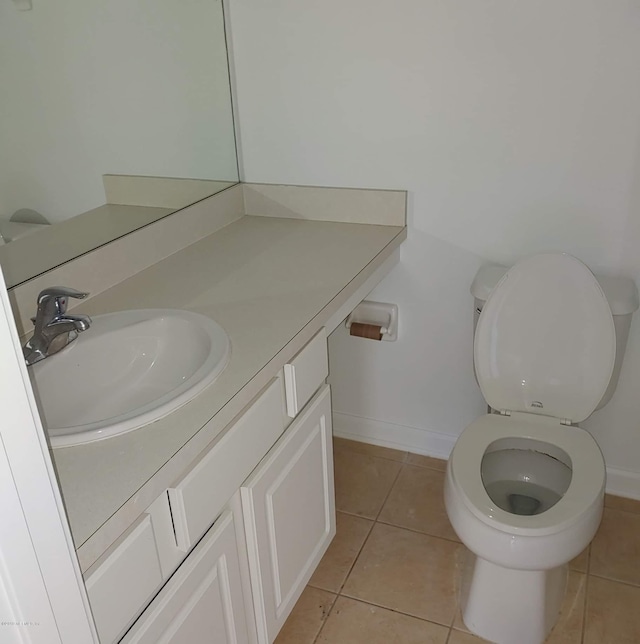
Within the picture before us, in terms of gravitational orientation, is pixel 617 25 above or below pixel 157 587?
above

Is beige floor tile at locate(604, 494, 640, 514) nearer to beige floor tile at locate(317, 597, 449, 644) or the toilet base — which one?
the toilet base

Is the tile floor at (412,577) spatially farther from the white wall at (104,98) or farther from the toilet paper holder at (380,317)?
the white wall at (104,98)

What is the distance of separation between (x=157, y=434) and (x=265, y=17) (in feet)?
4.78

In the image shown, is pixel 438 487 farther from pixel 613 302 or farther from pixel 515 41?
pixel 515 41

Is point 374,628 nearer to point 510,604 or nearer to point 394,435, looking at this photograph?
point 510,604

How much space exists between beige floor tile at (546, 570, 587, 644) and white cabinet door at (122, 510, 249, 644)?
0.86 meters

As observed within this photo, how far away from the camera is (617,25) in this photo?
1.65 meters

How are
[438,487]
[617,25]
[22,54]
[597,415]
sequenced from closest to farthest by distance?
1. [22,54]
2. [617,25]
3. [597,415]
4. [438,487]

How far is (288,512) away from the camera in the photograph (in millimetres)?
1474

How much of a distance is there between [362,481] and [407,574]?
438 mm

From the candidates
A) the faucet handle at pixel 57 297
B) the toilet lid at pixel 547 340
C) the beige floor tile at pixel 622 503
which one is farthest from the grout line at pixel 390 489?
the faucet handle at pixel 57 297

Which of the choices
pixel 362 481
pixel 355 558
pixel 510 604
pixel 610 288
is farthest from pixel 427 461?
pixel 610 288

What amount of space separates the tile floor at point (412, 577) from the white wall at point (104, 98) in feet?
Answer: 3.94

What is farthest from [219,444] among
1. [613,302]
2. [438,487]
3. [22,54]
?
[438,487]
